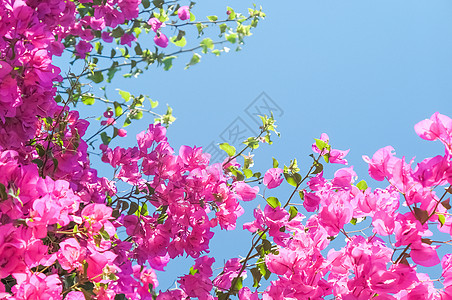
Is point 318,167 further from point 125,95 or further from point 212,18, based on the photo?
point 212,18

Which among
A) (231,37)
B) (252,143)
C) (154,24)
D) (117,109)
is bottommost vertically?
(252,143)

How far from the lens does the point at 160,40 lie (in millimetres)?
2592

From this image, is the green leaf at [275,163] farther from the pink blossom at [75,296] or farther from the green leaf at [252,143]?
the pink blossom at [75,296]

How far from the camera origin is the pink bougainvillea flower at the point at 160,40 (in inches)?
102

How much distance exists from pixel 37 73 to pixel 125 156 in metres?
0.46

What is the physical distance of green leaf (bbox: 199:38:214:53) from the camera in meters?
2.81

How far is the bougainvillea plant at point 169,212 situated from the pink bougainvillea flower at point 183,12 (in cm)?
95

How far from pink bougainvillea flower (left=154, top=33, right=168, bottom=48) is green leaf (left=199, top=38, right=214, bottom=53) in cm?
29

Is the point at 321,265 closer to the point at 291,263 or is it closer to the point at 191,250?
the point at 291,263

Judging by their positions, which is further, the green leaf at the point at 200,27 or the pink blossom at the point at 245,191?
the green leaf at the point at 200,27

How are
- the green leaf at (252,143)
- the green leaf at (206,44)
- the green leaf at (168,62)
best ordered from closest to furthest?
the green leaf at (252,143) → the green leaf at (168,62) → the green leaf at (206,44)

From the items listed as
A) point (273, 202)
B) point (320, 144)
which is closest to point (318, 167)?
point (320, 144)

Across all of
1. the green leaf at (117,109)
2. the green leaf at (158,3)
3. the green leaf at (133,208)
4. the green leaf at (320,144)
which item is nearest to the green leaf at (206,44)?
the green leaf at (158,3)

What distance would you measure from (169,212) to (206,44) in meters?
1.52
